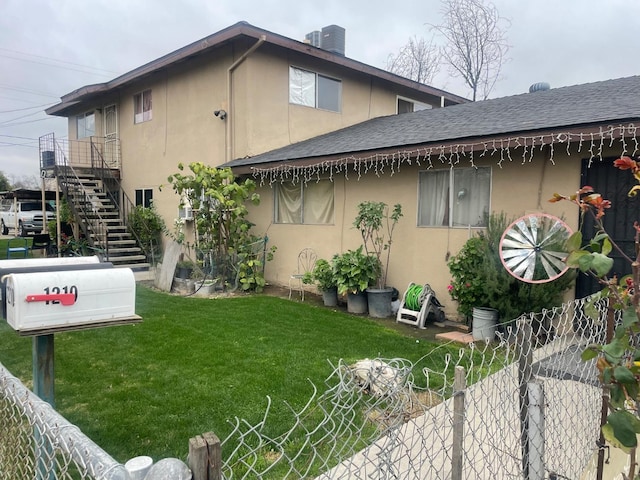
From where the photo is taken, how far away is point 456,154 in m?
6.54

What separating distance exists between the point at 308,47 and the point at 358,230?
4694mm

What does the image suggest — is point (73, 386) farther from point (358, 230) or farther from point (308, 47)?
point (308, 47)

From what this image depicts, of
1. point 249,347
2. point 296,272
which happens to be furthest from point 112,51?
point 249,347

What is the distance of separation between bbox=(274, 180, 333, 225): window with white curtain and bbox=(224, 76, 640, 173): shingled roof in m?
0.71

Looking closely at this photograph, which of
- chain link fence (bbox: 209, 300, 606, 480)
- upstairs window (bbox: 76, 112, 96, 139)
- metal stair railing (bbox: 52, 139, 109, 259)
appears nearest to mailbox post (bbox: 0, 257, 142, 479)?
chain link fence (bbox: 209, 300, 606, 480)

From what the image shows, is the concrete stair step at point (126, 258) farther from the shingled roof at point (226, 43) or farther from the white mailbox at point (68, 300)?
the white mailbox at point (68, 300)

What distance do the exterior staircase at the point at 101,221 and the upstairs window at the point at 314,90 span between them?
19.4 ft

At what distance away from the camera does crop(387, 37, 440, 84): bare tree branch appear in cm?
2292

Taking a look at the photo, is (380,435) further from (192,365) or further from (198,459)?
(192,365)

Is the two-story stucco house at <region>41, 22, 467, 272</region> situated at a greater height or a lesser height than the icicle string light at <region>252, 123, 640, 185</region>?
greater

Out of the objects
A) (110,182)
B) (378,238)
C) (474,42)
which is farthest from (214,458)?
(474,42)

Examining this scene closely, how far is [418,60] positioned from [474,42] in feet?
9.66

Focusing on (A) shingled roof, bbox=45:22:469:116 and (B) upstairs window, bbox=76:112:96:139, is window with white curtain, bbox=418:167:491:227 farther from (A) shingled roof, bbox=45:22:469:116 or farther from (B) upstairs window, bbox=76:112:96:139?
(B) upstairs window, bbox=76:112:96:139

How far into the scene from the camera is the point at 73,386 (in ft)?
13.3
